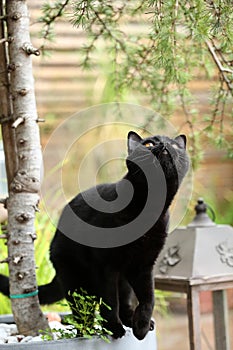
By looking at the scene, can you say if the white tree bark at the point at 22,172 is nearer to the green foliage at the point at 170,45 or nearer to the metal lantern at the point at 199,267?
the green foliage at the point at 170,45

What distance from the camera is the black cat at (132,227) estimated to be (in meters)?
1.02

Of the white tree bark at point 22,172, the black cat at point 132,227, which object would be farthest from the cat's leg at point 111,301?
the white tree bark at point 22,172

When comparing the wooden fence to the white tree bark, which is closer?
the white tree bark

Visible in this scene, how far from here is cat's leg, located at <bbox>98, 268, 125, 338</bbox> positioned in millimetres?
1034

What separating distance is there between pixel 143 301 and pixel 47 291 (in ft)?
0.90

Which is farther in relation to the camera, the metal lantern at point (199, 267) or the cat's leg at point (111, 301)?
the metal lantern at point (199, 267)

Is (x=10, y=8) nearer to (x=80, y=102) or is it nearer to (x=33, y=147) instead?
(x=33, y=147)

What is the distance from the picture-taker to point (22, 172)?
45.6 inches

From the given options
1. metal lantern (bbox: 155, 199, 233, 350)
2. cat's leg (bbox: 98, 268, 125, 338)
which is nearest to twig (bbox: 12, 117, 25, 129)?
cat's leg (bbox: 98, 268, 125, 338)

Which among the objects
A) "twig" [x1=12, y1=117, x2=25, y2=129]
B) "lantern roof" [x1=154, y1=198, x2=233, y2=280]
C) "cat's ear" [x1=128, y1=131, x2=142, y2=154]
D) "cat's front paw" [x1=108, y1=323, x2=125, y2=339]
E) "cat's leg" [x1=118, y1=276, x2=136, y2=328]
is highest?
"twig" [x1=12, y1=117, x2=25, y2=129]

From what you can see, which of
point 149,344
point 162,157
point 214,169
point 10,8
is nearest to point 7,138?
point 10,8

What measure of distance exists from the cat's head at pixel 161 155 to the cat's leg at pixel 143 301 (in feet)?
0.60

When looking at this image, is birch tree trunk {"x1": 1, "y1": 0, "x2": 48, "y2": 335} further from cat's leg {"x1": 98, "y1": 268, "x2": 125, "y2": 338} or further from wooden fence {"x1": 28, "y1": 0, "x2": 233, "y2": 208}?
wooden fence {"x1": 28, "y1": 0, "x2": 233, "y2": 208}

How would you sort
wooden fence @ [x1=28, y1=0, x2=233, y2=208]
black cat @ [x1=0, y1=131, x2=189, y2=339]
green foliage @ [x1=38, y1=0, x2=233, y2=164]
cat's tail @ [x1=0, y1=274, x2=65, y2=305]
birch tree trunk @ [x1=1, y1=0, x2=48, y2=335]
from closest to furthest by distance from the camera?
green foliage @ [x1=38, y1=0, x2=233, y2=164] < black cat @ [x1=0, y1=131, x2=189, y2=339] < birch tree trunk @ [x1=1, y1=0, x2=48, y2=335] < cat's tail @ [x1=0, y1=274, x2=65, y2=305] < wooden fence @ [x1=28, y1=0, x2=233, y2=208]
